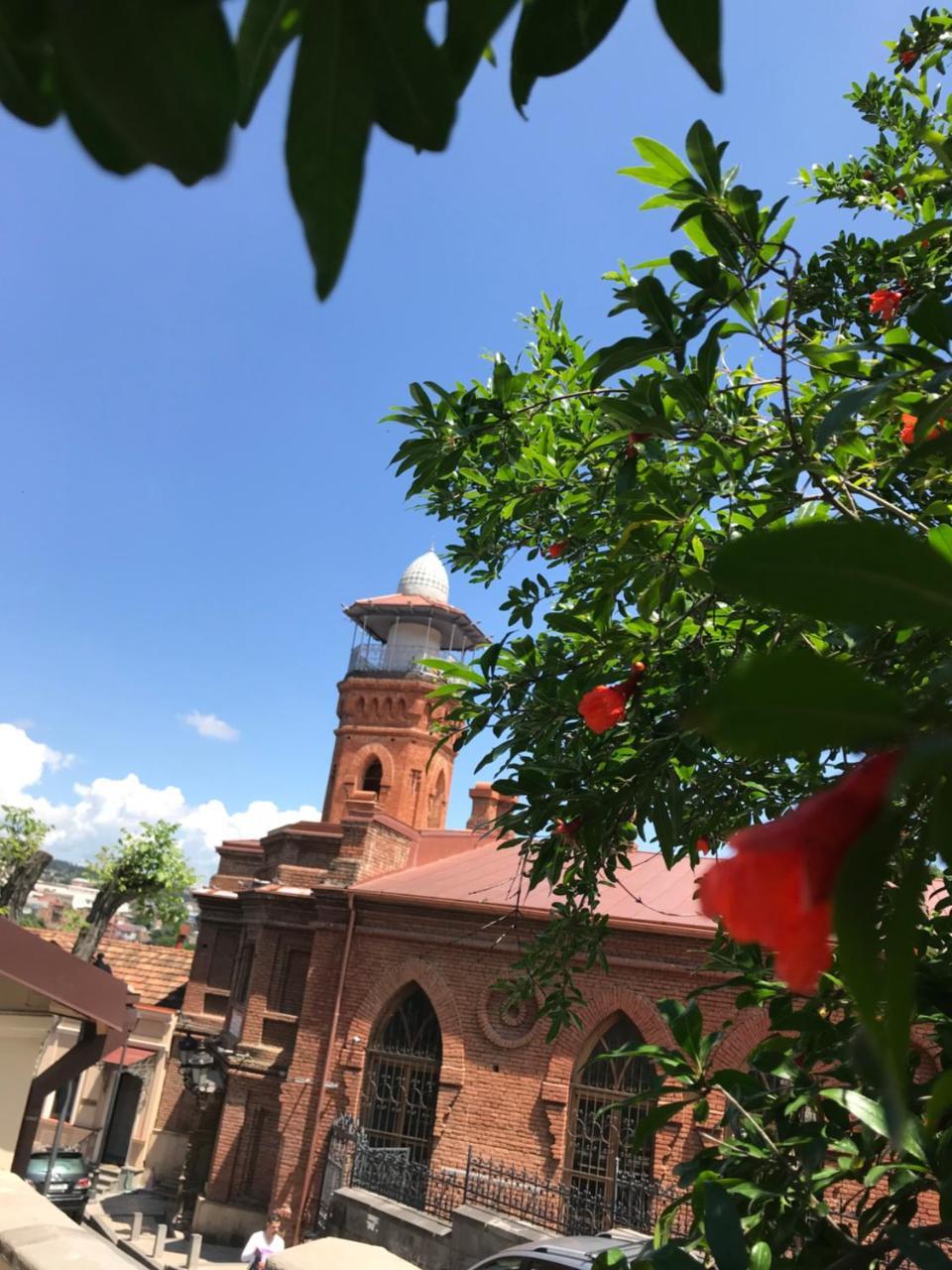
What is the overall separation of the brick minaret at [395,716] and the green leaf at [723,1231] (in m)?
19.9

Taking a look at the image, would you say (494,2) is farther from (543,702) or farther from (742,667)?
(543,702)

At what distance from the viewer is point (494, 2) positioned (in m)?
0.41

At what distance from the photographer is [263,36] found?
41 cm

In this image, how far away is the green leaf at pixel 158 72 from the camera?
300mm

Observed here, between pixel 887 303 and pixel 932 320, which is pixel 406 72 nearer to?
pixel 932 320

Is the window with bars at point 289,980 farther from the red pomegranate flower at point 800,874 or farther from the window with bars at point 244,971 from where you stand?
the red pomegranate flower at point 800,874

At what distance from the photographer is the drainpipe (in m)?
13.2

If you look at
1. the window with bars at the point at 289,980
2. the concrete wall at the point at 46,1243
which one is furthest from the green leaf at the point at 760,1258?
the window with bars at the point at 289,980

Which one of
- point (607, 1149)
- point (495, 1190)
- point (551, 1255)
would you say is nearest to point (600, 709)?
point (551, 1255)

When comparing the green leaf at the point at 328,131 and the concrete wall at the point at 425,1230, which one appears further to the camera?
the concrete wall at the point at 425,1230

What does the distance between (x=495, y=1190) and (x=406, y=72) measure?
13511 millimetres

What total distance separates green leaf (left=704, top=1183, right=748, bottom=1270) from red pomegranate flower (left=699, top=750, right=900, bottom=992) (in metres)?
1.36

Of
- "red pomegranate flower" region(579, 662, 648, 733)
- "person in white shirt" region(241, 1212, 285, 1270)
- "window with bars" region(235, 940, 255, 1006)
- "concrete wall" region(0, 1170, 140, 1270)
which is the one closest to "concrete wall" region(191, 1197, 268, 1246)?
"person in white shirt" region(241, 1212, 285, 1270)

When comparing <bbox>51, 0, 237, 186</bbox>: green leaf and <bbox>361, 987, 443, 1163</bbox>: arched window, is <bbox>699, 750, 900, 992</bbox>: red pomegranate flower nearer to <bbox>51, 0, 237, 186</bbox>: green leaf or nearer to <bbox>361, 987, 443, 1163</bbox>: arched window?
<bbox>51, 0, 237, 186</bbox>: green leaf
